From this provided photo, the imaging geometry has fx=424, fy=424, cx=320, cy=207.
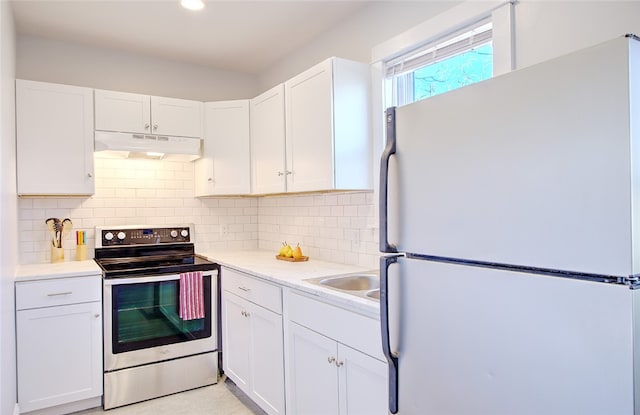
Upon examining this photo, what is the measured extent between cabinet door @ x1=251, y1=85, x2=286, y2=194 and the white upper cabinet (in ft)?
0.87

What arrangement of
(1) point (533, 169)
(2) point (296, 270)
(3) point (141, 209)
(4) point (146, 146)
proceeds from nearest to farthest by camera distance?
1. (1) point (533, 169)
2. (2) point (296, 270)
3. (4) point (146, 146)
4. (3) point (141, 209)

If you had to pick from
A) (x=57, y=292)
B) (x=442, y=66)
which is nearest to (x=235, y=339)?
(x=57, y=292)

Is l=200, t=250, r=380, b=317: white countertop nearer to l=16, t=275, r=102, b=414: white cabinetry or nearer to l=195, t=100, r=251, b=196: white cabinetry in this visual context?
l=195, t=100, r=251, b=196: white cabinetry

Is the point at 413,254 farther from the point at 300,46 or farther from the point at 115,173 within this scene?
the point at 115,173

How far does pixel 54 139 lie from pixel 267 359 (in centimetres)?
205

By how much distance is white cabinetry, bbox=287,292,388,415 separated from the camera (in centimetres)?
165

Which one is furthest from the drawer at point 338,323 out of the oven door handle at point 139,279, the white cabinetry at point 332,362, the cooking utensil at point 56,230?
the cooking utensil at point 56,230

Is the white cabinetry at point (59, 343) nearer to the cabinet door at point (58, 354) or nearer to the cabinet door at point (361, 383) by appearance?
the cabinet door at point (58, 354)

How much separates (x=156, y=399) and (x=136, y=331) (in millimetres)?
481

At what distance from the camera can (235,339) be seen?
9.32 feet

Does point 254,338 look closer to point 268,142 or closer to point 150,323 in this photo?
point 150,323

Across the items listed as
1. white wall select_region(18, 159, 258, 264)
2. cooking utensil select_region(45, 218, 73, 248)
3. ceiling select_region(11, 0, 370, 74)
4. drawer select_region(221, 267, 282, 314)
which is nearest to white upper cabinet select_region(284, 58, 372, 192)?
ceiling select_region(11, 0, 370, 74)

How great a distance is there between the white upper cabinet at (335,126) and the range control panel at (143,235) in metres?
1.41

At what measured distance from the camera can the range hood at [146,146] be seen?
9.92 feet
